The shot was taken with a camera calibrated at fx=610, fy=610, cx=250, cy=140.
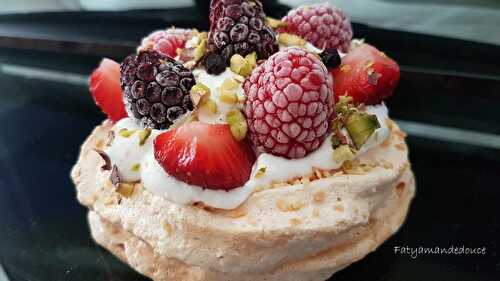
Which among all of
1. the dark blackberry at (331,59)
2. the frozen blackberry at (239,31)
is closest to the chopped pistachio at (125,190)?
the frozen blackberry at (239,31)

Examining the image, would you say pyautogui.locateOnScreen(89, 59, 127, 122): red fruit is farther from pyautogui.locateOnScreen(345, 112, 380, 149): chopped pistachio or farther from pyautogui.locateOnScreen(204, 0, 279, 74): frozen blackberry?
pyautogui.locateOnScreen(345, 112, 380, 149): chopped pistachio

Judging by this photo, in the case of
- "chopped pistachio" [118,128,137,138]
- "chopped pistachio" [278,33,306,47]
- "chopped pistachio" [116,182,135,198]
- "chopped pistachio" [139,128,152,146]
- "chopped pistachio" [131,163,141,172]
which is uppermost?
"chopped pistachio" [278,33,306,47]

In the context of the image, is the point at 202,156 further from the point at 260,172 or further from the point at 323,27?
the point at 323,27

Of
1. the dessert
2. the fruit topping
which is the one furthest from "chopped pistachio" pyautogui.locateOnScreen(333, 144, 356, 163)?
the fruit topping

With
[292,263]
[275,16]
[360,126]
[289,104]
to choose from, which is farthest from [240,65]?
[275,16]

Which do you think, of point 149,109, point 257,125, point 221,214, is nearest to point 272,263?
point 221,214

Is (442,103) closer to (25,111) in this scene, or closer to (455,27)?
(455,27)

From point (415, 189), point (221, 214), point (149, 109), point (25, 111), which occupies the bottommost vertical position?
point (25, 111)
